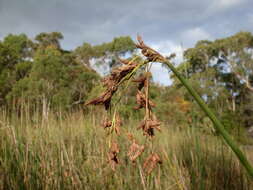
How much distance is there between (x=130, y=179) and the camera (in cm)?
158

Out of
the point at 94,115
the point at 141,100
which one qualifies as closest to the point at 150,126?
the point at 141,100

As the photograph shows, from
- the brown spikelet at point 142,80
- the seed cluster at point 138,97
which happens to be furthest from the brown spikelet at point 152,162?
the brown spikelet at point 142,80

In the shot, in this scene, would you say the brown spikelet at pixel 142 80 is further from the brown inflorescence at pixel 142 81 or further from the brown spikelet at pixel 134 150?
the brown spikelet at pixel 134 150

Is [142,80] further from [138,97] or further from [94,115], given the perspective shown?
[94,115]

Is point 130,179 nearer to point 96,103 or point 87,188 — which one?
point 87,188

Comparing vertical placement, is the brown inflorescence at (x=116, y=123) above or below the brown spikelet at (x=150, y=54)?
below

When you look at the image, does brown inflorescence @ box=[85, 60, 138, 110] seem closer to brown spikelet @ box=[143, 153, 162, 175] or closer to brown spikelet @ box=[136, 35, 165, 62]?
brown spikelet @ box=[136, 35, 165, 62]

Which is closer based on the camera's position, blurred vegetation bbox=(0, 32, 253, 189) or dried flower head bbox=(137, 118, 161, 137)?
dried flower head bbox=(137, 118, 161, 137)

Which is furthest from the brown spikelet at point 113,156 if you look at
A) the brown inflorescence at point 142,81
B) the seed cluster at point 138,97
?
the brown inflorescence at point 142,81

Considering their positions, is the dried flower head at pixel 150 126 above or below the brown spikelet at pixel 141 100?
below

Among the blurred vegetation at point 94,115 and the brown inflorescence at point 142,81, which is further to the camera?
the blurred vegetation at point 94,115

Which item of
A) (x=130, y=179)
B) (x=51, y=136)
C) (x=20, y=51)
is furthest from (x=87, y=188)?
(x=20, y=51)

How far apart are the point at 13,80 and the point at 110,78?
15680 millimetres

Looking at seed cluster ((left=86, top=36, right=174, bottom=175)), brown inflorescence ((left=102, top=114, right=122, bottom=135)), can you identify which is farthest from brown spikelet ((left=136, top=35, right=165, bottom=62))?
brown inflorescence ((left=102, top=114, right=122, bottom=135))
